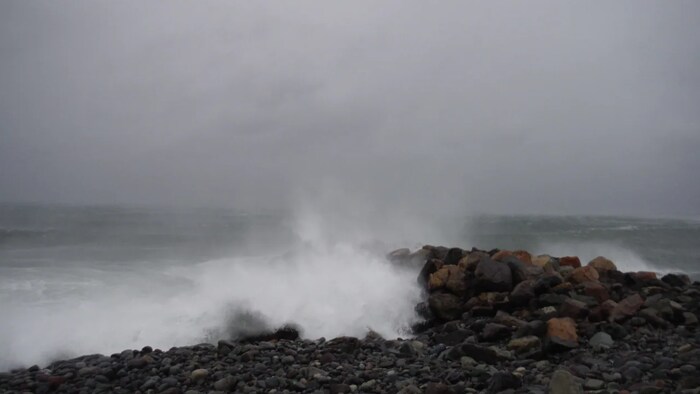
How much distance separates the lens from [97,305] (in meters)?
9.55

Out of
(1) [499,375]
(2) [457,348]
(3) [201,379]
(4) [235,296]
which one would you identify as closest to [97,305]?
(4) [235,296]

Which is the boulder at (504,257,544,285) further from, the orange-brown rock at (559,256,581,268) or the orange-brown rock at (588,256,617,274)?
the orange-brown rock at (588,256,617,274)

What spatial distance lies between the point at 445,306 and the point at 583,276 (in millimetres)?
2637

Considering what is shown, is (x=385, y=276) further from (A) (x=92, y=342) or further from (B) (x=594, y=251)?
(B) (x=594, y=251)

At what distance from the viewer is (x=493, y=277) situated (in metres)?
8.19

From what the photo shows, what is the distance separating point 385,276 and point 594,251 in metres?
17.2

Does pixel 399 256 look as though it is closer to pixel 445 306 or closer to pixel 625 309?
pixel 445 306

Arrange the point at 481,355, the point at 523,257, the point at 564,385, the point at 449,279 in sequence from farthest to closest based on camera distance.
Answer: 1. the point at 523,257
2. the point at 449,279
3. the point at 481,355
4. the point at 564,385

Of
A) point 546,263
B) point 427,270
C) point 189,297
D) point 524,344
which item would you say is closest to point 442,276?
point 427,270

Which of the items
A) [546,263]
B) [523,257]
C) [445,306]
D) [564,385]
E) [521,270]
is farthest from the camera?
[523,257]

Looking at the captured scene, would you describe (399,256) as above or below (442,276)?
above

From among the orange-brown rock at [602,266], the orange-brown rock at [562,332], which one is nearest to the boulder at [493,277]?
the orange-brown rock at [562,332]

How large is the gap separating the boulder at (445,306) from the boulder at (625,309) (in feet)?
7.67

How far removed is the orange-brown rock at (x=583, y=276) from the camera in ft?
27.6
